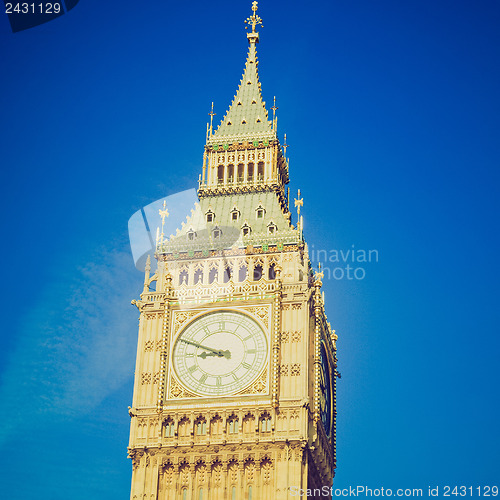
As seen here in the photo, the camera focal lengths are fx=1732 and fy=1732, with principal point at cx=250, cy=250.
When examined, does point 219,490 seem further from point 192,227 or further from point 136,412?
point 192,227

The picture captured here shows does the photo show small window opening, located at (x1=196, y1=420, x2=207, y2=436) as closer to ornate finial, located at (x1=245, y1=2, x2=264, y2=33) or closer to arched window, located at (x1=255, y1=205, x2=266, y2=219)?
arched window, located at (x1=255, y1=205, x2=266, y2=219)

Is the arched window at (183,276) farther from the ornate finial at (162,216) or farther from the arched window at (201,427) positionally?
the arched window at (201,427)

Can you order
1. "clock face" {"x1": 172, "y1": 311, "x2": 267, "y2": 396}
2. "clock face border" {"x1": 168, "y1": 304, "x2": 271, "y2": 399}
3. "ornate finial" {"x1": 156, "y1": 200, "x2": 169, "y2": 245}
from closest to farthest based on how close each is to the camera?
"clock face border" {"x1": 168, "y1": 304, "x2": 271, "y2": 399}, "clock face" {"x1": 172, "y1": 311, "x2": 267, "y2": 396}, "ornate finial" {"x1": 156, "y1": 200, "x2": 169, "y2": 245}

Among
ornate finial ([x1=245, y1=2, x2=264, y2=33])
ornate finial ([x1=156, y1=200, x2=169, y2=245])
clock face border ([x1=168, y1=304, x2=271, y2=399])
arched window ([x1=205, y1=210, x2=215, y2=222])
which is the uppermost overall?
ornate finial ([x1=245, y1=2, x2=264, y2=33])

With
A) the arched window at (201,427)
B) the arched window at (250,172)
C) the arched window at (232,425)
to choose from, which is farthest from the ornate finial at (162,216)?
the arched window at (232,425)

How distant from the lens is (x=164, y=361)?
9619cm

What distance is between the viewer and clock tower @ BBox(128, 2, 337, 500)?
93.1 metres

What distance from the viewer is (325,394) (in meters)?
99.4

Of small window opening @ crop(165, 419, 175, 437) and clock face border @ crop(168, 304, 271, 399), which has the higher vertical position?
clock face border @ crop(168, 304, 271, 399)

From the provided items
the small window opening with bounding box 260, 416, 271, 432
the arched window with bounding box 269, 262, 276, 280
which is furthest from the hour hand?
the arched window with bounding box 269, 262, 276, 280

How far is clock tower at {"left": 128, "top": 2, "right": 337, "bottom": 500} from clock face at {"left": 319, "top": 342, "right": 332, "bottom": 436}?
0.26 feet

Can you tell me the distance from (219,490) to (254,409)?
479cm

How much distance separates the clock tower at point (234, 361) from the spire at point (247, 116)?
3841 mm

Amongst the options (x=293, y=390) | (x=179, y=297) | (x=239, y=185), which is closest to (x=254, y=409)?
(x=293, y=390)
